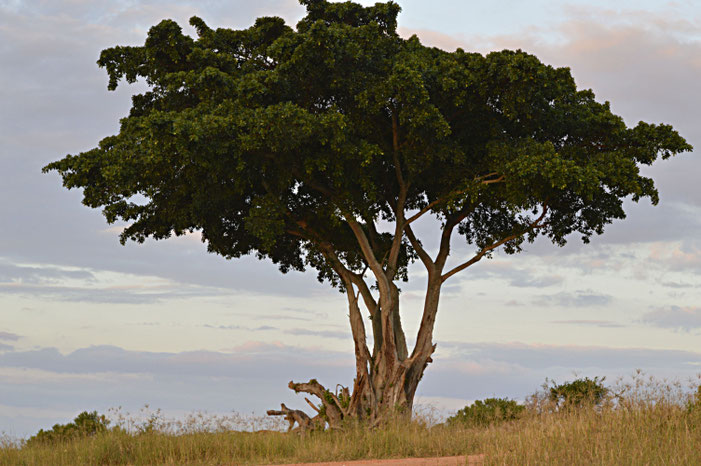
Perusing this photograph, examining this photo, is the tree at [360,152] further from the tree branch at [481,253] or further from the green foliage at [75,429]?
the green foliage at [75,429]

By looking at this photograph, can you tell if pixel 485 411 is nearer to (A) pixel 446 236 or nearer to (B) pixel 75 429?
(A) pixel 446 236

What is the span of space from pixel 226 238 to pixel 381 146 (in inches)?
239

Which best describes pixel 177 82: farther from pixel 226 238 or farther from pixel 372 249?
pixel 372 249

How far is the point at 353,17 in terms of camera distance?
2077 centimetres

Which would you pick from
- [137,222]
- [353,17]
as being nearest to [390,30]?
[353,17]

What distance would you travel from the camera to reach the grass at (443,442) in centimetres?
1235

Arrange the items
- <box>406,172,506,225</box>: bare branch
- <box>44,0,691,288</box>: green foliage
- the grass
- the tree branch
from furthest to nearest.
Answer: the tree branch → <box>406,172,506,225</box>: bare branch → <box>44,0,691,288</box>: green foliage → the grass

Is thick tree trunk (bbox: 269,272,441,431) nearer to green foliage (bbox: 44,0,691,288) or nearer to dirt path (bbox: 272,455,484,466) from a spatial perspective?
green foliage (bbox: 44,0,691,288)

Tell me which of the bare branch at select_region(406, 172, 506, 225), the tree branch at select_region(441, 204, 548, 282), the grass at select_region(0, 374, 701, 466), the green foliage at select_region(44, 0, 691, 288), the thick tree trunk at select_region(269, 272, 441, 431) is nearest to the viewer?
the grass at select_region(0, 374, 701, 466)

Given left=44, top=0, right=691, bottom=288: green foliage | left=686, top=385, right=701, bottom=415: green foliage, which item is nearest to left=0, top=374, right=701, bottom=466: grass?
left=686, top=385, right=701, bottom=415: green foliage

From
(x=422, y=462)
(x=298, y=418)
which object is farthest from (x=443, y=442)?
(x=298, y=418)

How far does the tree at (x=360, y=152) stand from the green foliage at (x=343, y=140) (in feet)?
0.18

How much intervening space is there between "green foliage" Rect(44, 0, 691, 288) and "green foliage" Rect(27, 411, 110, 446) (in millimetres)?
5946

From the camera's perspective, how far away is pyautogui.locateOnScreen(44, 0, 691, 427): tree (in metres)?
17.6
